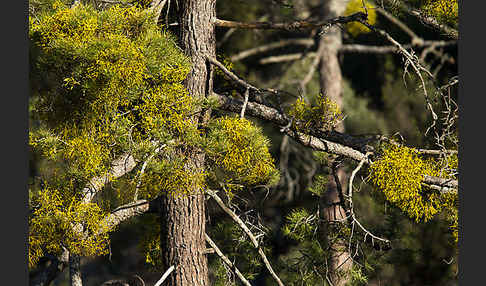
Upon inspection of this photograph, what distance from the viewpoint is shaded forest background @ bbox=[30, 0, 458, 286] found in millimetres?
7828

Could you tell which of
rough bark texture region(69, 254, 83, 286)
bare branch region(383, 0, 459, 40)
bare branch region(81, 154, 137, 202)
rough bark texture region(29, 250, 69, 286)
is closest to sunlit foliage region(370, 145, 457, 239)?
bare branch region(383, 0, 459, 40)

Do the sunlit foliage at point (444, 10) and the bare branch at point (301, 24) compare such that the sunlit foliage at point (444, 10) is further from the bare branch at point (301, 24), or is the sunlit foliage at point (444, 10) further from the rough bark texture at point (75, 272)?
the rough bark texture at point (75, 272)

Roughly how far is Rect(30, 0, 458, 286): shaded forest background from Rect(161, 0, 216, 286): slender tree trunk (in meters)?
1.05

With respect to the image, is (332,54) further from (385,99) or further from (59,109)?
(59,109)

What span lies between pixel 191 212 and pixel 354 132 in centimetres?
791

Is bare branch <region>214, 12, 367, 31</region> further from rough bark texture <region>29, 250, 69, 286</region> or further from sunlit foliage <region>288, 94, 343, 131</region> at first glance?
rough bark texture <region>29, 250, 69, 286</region>

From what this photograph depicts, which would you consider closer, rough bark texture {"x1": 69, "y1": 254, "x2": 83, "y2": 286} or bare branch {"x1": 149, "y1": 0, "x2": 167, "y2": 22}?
bare branch {"x1": 149, "y1": 0, "x2": 167, "y2": 22}

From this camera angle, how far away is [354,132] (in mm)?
12766

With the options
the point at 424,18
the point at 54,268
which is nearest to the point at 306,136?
the point at 424,18

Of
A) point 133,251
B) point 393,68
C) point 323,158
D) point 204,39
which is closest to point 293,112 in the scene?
point 323,158

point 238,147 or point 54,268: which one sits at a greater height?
point 238,147

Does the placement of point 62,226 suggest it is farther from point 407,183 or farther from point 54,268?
point 407,183

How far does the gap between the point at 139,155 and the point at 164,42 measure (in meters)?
0.88

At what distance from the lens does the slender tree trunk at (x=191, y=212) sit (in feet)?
17.8
